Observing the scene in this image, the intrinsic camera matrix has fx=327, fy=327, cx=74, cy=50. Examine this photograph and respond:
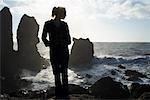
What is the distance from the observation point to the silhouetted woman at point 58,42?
824cm

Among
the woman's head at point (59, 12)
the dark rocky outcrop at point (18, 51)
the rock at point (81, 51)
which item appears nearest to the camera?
the woman's head at point (59, 12)

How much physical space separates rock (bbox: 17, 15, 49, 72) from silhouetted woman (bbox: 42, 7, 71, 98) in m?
51.3

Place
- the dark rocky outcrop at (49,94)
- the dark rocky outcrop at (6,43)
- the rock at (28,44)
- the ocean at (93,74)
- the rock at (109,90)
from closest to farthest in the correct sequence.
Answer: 1. the dark rocky outcrop at (49,94)
2. the rock at (109,90)
3. the ocean at (93,74)
4. the dark rocky outcrop at (6,43)
5. the rock at (28,44)

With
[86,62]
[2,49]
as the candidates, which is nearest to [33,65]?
[2,49]

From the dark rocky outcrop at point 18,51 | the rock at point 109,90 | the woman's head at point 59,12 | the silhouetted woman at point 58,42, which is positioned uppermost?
the dark rocky outcrop at point 18,51

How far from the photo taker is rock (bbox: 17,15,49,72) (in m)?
61.0

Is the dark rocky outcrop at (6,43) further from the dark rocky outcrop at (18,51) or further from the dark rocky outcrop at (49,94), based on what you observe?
the dark rocky outcrop at (49,94)

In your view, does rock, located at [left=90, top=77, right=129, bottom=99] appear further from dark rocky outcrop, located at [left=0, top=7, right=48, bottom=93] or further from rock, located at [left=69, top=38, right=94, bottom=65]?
rock, located at [left=69, top=38, right=94, bottom=65]

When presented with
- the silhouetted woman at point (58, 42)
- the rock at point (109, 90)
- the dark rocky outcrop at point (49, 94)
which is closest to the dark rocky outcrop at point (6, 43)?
the rock at point (109, 90)

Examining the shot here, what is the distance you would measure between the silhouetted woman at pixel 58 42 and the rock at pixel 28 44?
51251mm

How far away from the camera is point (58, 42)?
27.0 ft

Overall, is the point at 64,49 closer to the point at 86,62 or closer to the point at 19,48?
the point at 19,48

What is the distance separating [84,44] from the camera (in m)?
78.6

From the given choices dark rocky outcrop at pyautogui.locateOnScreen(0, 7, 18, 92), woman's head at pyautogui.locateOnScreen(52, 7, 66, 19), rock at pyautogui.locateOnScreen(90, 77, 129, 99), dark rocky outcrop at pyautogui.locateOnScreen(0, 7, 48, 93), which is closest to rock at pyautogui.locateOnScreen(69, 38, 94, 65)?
dark rocky outcrop at pyautogui.locateOnScreen(0, 7, 48, 93)
